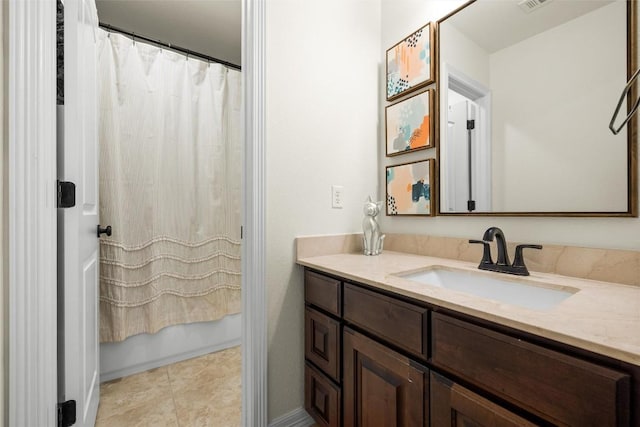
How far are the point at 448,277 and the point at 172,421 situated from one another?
1.51 m

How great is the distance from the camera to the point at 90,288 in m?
1.21

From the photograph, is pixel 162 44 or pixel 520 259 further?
pixel 162 44

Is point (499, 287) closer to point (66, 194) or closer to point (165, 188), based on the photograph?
point (66, 194)

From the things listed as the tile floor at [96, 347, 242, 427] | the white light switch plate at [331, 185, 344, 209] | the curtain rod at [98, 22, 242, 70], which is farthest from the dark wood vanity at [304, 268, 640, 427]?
the curtain rod at [98, 22, 242, 70]

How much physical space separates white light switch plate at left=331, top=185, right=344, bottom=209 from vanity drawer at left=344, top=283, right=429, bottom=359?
0.52 meters

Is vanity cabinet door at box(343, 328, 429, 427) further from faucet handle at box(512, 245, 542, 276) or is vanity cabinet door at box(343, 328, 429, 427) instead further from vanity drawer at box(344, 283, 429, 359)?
faucet handle at box(512, 245, 542, 276)

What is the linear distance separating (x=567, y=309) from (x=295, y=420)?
1223mm

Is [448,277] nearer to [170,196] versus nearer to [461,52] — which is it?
[461,52]

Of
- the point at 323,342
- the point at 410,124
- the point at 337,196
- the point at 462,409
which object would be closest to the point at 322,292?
the point at 323,342

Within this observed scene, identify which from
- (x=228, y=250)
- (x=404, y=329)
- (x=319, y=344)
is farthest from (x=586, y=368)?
(x=228, y=250)

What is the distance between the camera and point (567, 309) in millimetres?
622

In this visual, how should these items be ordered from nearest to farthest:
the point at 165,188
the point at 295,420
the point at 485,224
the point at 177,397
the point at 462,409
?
the point at 462,409 < the point at 485,224 < the point at 295,420 < the point at 177,397 < the point at 165,188

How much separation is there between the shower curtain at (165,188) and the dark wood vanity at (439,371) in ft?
3.73

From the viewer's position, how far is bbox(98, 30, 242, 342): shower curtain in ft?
5.66
